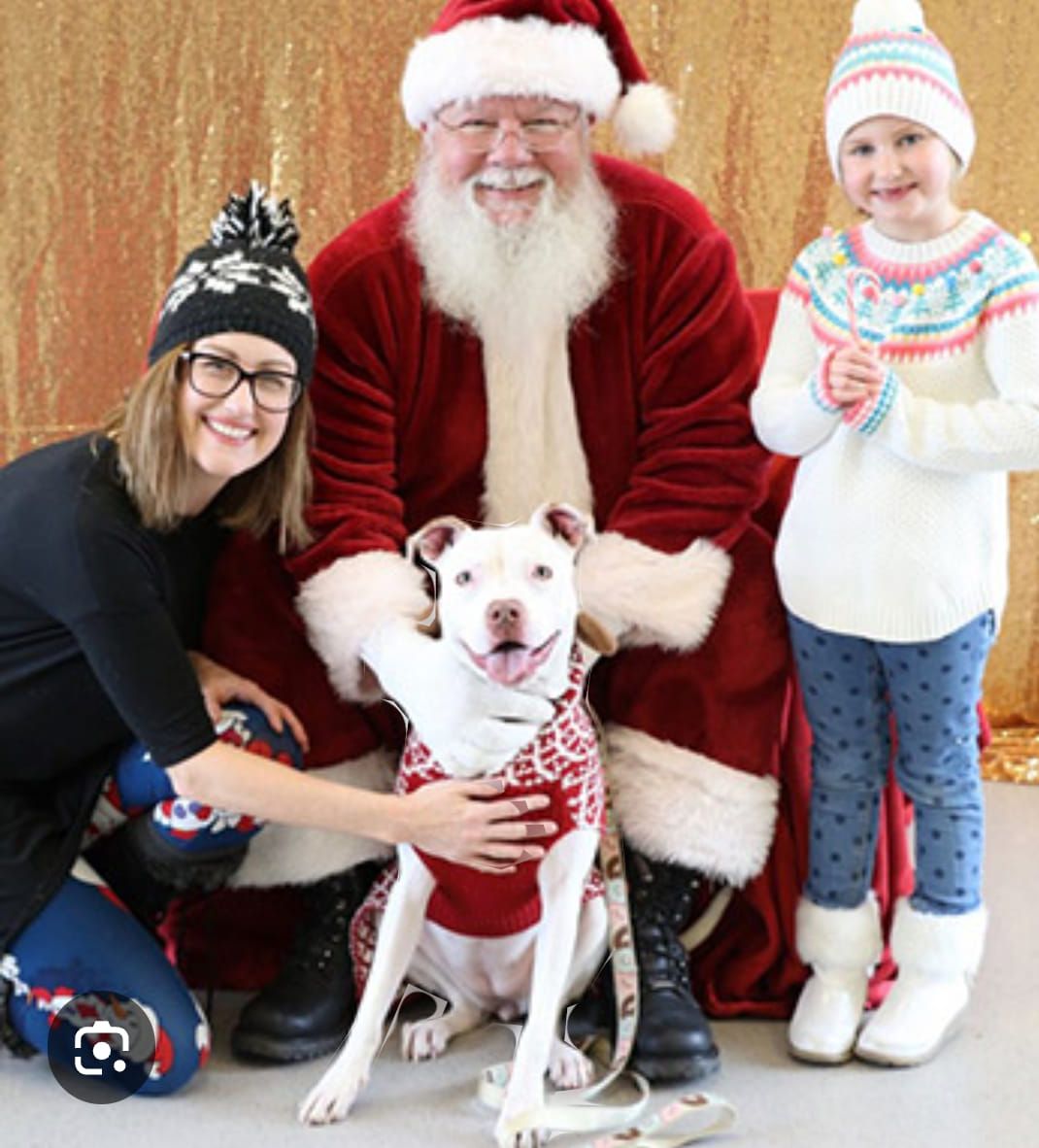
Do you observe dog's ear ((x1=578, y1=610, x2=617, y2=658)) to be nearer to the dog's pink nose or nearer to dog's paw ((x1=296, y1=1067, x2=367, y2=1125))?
the dog's pink nose

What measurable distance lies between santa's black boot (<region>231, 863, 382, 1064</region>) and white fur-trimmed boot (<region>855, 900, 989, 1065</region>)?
69 centimetres

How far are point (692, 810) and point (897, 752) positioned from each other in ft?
0.93

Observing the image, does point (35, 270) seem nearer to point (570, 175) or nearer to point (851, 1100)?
point (570, 175)

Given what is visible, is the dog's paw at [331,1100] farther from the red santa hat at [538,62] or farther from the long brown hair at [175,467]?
the red santa hat at [538,62]

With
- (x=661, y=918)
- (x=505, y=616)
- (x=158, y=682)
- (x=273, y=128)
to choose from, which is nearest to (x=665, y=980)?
(x=661, y=918)

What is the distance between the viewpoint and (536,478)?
7.40 feet

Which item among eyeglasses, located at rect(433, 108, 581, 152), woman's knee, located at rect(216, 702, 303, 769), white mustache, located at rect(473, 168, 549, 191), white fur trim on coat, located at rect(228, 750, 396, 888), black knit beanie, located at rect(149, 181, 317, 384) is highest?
eyeglasses, located at rect(433, 108, 581, 152)

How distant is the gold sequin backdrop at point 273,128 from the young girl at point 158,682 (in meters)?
1.34

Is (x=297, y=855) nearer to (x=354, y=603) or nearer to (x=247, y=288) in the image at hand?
(x=354, y=603)

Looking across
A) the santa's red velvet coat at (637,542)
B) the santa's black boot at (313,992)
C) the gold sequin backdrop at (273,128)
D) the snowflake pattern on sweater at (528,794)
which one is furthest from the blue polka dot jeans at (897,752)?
the gold sequin backdrop at (273,128)

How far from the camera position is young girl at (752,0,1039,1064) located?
1.88m

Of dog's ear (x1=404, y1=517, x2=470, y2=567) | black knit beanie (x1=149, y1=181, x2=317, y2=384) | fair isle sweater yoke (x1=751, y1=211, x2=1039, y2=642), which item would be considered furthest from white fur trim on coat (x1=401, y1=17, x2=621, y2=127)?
dog's ear (x1=404, y1=517, x2=470, y2=567)

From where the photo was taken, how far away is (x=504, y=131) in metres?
2.21

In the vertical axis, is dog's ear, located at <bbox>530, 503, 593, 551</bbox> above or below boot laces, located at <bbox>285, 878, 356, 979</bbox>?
above
